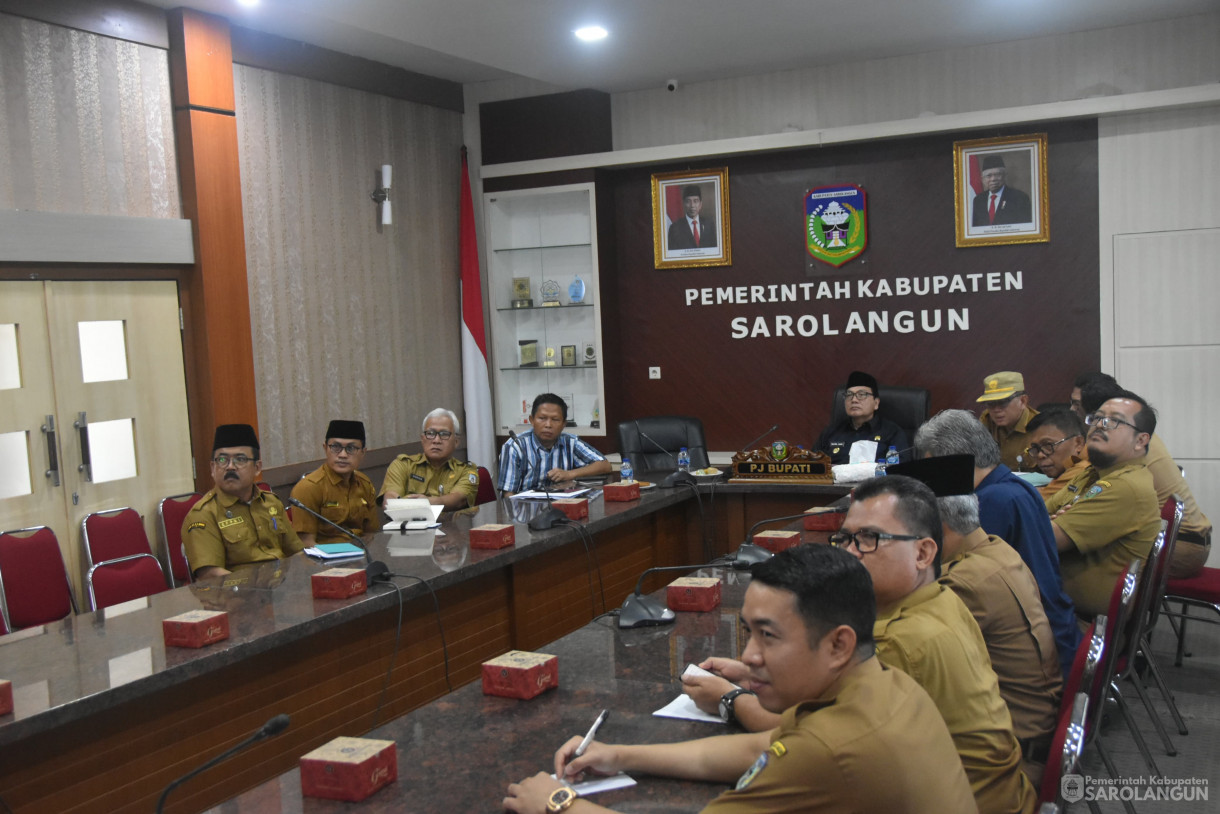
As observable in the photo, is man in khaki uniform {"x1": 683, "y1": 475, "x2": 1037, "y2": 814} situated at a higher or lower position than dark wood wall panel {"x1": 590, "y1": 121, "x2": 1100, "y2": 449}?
lower

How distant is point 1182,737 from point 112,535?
14.6ft

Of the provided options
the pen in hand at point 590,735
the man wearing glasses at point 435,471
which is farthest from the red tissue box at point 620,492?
the pen in hand at point 590,735

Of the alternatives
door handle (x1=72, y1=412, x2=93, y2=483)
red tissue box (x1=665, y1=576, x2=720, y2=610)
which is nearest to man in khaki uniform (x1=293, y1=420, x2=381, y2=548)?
door handle (x1=72, y1=412, x2=93, y2=483)

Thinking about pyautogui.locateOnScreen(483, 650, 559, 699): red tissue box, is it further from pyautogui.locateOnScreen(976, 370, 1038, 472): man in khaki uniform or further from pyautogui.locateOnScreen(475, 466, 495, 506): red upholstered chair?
pyautogui.locateOnScreen(976, 370, 1038, 472): man in khaki uniform

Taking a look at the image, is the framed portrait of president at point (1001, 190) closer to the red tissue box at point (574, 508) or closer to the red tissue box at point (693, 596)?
the red tissue box at point (574, 508)

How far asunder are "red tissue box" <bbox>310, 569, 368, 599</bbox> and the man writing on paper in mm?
2227

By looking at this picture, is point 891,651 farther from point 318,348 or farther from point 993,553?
point 318,348

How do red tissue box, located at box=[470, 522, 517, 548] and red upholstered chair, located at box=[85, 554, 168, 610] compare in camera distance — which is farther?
red upholstered chair, located at box=[85, 554, 168, 610]

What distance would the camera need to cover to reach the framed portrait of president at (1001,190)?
5922mm

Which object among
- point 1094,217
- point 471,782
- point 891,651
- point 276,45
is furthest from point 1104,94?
point 471,782

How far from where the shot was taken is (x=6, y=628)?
4.05 meters

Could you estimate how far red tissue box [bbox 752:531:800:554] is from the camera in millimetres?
3397

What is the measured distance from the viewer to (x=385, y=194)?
6340 mm

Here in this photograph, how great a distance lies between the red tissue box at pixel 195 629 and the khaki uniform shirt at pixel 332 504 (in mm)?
1883
